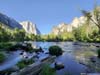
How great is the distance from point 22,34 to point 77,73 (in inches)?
6135

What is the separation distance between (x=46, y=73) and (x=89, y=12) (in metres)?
31.4

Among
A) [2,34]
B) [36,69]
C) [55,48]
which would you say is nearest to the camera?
[36,69]

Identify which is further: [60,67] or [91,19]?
[91,19]

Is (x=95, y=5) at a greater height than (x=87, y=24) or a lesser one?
greater

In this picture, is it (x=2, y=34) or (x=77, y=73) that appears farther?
(x=2, y=34)

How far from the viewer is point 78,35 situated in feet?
647

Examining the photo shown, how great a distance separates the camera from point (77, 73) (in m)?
31.8

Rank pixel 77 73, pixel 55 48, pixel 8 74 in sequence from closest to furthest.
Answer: pixel 8 74
pixel 77 73
pixel 55 48

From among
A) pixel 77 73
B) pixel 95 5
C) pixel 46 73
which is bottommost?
pixel 77 73

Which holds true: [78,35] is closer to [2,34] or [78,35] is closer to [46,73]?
[2,34]

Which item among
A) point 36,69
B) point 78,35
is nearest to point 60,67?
point 36,69

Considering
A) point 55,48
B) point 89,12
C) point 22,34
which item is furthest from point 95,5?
point 22,34

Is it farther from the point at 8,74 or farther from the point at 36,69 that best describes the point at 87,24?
the point at 8,74

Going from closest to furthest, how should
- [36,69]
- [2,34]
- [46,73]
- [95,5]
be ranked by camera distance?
[46,73], [36,69], [95,5], [2,34]
